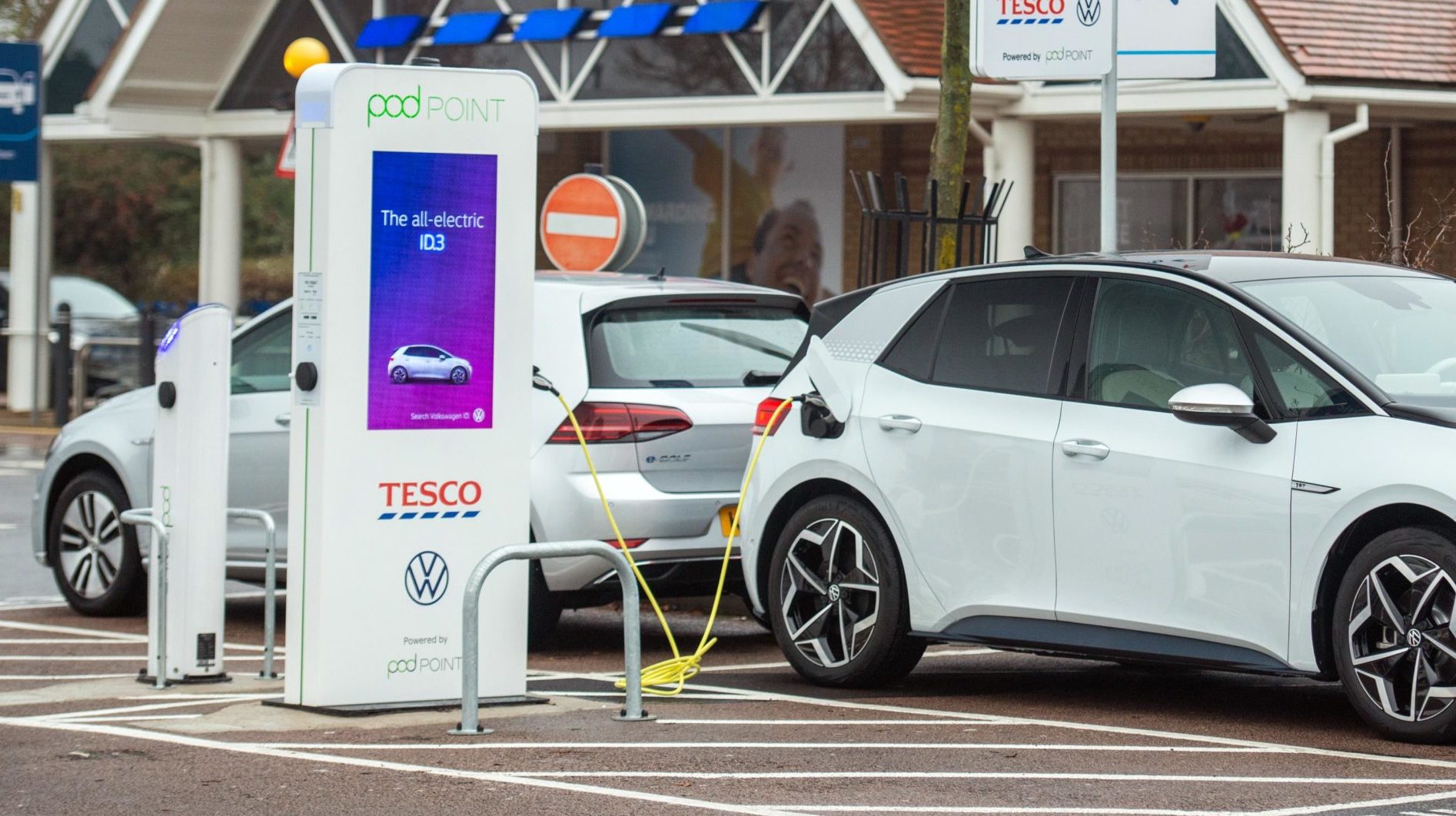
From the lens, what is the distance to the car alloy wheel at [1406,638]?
7180 mm

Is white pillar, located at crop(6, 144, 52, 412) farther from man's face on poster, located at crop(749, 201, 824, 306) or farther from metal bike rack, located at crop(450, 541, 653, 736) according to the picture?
metal bike rack, located at crop(450, 541, 653, 736)

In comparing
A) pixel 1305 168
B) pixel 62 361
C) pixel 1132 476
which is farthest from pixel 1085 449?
pixel 62 361

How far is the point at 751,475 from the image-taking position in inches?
372

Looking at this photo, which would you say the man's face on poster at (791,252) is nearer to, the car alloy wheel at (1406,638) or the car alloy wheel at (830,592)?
the car alloy wheel at (830,592)

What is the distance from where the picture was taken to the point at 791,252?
2759 centimetres

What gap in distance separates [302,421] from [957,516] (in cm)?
238

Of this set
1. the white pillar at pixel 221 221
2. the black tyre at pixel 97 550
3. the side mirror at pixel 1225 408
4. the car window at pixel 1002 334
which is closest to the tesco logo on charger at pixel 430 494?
the car window at pixel 1002 334

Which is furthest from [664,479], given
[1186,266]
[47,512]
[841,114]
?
[841,114]

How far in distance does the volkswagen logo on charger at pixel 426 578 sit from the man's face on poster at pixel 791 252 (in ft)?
62.0

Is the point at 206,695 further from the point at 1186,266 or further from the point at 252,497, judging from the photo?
the point at 1186,266

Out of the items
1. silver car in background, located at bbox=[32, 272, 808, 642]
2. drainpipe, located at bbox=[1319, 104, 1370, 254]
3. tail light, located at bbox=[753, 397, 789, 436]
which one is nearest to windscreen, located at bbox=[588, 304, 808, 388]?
silver car in background, located at bbox=[32, 272, 808, 642]

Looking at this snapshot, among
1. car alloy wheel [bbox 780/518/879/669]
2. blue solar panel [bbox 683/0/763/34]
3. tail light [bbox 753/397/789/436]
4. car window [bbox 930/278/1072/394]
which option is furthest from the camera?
blue solar panel [bbox 683/0/763/34]

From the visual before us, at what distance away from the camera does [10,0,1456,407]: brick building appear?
64.6 feet

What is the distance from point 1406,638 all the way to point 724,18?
53.7 feet
